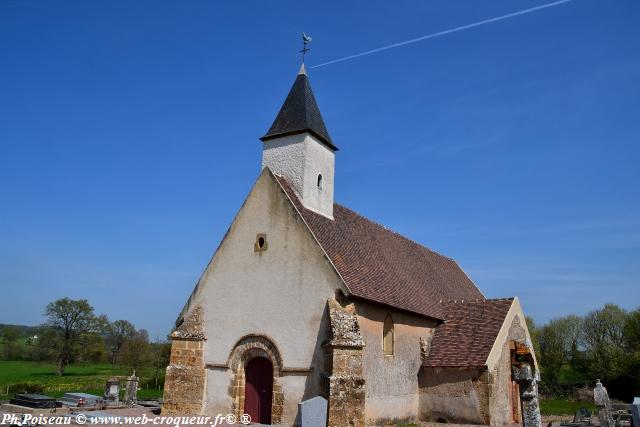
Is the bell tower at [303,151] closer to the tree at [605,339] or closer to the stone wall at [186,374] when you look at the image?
the stone wall at [186,374]

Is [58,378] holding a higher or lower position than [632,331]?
lower

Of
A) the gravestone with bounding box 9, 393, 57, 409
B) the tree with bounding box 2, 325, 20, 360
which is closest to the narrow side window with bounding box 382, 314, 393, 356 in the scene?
the gravestone with bounding box 9, 393, 57, 409

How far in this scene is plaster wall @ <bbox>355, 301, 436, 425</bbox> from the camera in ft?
59.1

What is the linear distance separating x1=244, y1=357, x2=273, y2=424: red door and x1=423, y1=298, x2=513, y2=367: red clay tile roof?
697 centimetres

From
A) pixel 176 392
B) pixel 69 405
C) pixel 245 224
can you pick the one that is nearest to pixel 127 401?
pixel 69 405

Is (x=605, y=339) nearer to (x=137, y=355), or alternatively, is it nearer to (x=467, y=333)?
(x=467, y=333)

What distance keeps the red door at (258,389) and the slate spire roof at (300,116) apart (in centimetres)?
901

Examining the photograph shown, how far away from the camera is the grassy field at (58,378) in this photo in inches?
1337

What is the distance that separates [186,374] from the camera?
1884cm

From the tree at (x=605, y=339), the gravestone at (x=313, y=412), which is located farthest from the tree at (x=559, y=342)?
the gravestone at (x=313, y=412)

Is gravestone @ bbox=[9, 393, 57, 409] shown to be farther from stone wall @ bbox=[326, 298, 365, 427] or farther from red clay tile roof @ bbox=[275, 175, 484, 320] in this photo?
red clay tile roof @ bbox=[275, 175, 484, 320]

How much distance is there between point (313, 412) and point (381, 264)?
9.92 metres

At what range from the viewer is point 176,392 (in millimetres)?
18766

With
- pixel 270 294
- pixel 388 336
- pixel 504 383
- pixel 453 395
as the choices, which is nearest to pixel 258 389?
pixel 270 294
